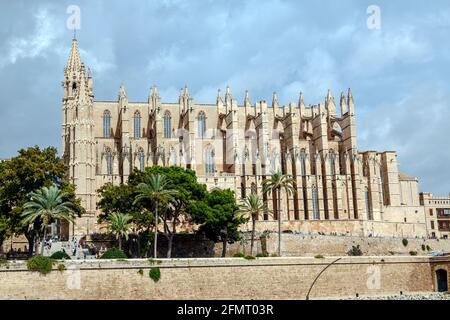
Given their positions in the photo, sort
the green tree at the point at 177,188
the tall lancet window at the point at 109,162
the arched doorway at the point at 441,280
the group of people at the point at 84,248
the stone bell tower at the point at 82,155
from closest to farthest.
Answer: the arched doorway at the point at 441,280 → the group of people at the point at 84,248 → the green tree at the point at 177,188 → the stone bell tower at the point at 82,155 → the tall lancet window at the point at 109,162

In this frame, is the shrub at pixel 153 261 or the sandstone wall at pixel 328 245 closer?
the shrub at pixel 153 261

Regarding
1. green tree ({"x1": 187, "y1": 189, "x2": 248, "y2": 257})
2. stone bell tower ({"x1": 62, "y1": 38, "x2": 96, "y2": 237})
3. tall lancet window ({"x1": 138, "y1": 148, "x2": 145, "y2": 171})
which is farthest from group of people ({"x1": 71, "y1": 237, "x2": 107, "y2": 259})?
tall lancet window ({"x1": 138, "y1": 148, "x2": 145, "y2": 171})

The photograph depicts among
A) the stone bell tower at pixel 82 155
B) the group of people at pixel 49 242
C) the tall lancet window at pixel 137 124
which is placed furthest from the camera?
the tall lancet window at pixel 137 124

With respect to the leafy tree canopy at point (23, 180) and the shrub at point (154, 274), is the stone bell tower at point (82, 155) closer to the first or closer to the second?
the leafy tree canopy at point (23, 180)

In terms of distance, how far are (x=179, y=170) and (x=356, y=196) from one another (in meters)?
25.2

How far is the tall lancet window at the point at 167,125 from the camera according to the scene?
248 ft

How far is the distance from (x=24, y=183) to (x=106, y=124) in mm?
26523

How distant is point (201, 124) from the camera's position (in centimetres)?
7781

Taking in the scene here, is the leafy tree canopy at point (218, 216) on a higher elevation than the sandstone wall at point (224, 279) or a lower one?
higher

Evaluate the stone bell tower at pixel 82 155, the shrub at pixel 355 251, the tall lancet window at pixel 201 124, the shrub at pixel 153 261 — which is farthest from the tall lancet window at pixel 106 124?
the shrub at pixel 153 261

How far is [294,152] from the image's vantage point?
7362 centimetres

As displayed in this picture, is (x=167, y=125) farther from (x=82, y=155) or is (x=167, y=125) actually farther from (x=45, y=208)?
(x=45, y=208)

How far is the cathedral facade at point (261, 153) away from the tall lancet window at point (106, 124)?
111mm
